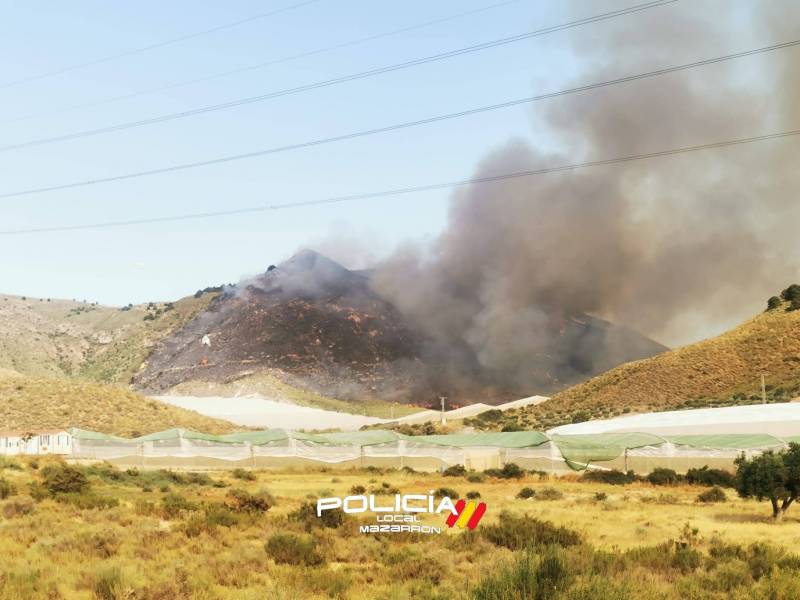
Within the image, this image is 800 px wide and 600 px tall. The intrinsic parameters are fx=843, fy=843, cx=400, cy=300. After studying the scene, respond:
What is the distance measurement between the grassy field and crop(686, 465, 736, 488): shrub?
41.6 feet

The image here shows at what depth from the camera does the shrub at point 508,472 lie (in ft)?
161

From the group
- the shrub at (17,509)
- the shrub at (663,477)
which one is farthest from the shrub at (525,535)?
the shrub at (663,477)

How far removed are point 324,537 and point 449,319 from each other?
177m

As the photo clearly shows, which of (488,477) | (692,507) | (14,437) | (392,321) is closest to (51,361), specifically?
(392,321)

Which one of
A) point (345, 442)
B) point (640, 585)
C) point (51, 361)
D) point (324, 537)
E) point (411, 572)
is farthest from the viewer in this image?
point (51, 361)

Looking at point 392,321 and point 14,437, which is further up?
point 392,321

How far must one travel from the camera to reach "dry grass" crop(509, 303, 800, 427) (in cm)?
10538

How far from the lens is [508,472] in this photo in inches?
1953

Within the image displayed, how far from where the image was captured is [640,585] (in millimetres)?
15227

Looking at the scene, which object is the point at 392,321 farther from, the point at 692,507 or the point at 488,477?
the point at 692,507

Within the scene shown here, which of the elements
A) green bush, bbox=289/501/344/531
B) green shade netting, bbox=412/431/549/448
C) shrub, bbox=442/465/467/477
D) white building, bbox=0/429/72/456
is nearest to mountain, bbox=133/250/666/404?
white building, bbox=0/429/72/456

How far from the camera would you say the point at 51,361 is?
184500 millimetres

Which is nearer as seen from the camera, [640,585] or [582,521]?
[640,585]

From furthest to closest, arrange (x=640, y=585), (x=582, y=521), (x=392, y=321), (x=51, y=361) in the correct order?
(x=392, y=321)
(x=51, y=361)
(x=582, y=521)
(x=640, y=585)
